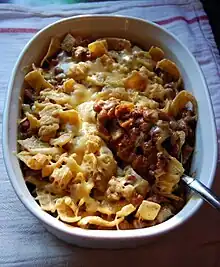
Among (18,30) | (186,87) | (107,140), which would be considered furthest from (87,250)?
(18,30)

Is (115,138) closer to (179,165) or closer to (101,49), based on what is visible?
(179,165)

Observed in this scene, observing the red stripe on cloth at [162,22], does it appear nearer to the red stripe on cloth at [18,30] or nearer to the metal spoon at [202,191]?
the red stripe on cloth at [18,30]

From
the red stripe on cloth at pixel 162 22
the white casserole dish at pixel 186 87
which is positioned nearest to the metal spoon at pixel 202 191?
the white casserole dish at pixel 186 87

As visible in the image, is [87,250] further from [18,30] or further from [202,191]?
[18,30]

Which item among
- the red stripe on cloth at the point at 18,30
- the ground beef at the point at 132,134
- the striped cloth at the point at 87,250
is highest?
the ground beef at the point at 132,134

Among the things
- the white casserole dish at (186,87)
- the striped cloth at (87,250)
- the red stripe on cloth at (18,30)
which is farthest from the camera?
the red stripe on cloth at (18,30)

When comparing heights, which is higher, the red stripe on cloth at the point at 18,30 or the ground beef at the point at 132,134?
the ground beef at the point at 132,134

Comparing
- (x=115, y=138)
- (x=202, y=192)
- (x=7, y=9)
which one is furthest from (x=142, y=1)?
(x=202, y=192)
